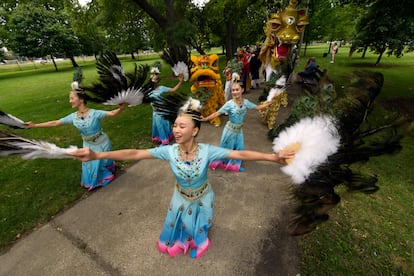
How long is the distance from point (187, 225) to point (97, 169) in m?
2.71

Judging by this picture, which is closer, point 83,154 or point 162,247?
point 83,154

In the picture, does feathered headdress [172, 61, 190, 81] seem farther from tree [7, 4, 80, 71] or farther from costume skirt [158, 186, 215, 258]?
tree [7, 4, 80, 71]

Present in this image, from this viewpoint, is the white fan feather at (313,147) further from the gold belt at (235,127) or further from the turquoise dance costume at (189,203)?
the gold belt at (235,127)

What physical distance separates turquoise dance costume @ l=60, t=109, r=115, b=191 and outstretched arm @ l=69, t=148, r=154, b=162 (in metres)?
2.16

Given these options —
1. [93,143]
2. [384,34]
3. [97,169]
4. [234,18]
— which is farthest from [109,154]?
[384,34]

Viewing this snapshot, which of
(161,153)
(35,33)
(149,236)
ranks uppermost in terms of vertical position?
(35,33)

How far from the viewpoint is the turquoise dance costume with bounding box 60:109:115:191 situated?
13.3 feet

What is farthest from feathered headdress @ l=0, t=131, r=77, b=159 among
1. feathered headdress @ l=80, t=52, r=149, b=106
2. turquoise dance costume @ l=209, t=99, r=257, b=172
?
turquoise dance costume @ l=209, t=99, r=257, b=172

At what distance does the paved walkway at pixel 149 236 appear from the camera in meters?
2.97

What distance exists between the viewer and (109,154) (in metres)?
2.19

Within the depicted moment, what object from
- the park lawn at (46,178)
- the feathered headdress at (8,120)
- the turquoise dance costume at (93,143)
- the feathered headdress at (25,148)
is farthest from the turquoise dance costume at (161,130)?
the feathered headdress at (25,148)

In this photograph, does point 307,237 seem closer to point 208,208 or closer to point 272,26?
point 208,208

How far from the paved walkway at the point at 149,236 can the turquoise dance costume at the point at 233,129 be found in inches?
10.7

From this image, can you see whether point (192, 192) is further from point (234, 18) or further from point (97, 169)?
point (234, 18)
